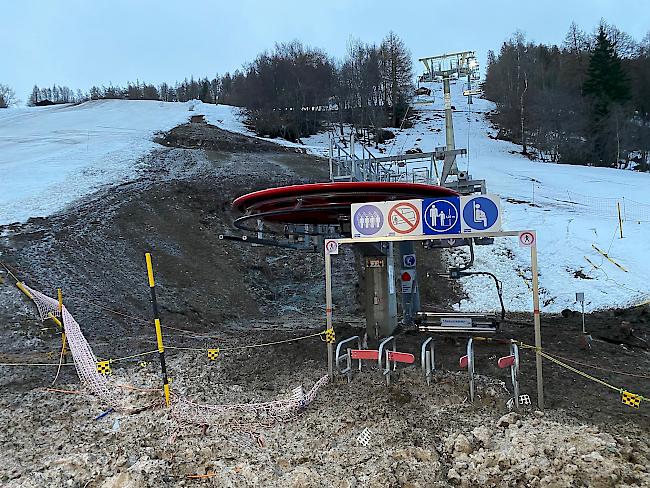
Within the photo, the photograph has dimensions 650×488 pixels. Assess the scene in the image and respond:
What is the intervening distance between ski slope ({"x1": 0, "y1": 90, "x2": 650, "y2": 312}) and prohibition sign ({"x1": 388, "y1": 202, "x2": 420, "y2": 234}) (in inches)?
421

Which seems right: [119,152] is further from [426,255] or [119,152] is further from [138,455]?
[138,455]

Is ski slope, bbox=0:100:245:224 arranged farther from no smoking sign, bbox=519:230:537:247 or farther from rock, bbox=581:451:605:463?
rock, bbox=581:451:605:463

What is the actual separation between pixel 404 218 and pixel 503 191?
2301 cm

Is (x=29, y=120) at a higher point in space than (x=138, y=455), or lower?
higher

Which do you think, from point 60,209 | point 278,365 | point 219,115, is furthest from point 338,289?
point 219,115

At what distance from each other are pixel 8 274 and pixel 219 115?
38.8 meters

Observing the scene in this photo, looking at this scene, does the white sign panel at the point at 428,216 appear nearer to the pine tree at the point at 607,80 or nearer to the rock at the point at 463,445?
the rock at the point at 463,445

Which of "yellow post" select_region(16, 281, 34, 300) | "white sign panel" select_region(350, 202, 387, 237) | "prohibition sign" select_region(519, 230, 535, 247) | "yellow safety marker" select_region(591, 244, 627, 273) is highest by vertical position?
"white sign panel" select_region(350, 202, 387, 237)

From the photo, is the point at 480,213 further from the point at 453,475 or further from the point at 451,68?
the point at 451,68

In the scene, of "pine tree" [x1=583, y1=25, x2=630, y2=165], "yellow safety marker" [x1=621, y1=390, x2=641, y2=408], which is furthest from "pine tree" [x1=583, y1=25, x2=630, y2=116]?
"yellow safety marker" [x1=621, y1=390, x2=641, y2=408]

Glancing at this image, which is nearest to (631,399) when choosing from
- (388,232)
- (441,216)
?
(441,216)

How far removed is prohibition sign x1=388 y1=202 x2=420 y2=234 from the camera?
8.45 meters

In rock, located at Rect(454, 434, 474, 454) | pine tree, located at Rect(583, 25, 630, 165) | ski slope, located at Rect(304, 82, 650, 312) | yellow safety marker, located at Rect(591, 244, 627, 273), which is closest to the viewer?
rock, located at Rect(454, 434, 474, 454)

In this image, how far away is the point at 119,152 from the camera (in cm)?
3112
